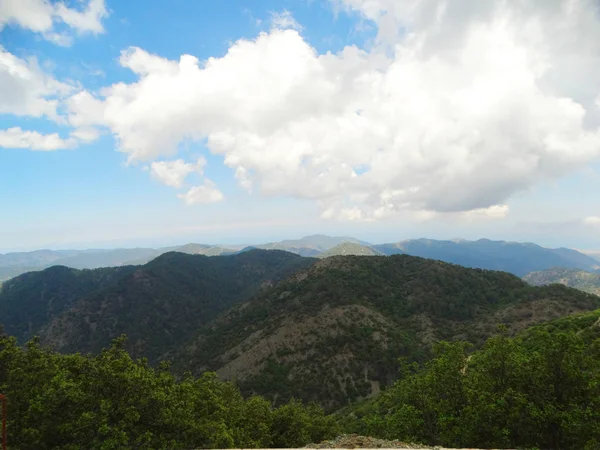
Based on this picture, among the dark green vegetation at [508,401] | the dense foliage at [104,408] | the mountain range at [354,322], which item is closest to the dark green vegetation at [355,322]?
the mountain range at [354,322]

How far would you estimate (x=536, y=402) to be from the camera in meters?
23.3

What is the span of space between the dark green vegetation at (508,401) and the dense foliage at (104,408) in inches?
557

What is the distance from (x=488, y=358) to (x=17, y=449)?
33.9 meters

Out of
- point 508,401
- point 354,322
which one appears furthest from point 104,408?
point 354,322

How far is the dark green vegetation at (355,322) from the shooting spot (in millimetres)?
96750

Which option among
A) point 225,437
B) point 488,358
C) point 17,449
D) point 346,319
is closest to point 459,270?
point 346,319

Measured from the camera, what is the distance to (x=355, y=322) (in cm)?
11412

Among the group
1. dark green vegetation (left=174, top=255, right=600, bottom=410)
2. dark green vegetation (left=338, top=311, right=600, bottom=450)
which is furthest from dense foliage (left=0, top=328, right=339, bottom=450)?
dark green vegetation (left=174, top=255, right=600, bottom=410)

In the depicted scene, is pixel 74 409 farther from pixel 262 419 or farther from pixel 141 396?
pixel 262 419

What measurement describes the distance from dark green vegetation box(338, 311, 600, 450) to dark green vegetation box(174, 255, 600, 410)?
67.5m

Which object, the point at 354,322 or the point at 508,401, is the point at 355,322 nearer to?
the point at 354,322

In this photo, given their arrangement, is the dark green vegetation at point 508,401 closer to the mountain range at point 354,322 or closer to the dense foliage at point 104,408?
the dense foliage at point 104,408

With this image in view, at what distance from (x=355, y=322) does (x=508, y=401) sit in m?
92.8

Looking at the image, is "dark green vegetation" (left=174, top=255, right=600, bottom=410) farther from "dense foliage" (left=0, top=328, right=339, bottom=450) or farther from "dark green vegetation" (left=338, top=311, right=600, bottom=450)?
"dark green vegetation" (left=338, top=311, right=600, bottom=450)
